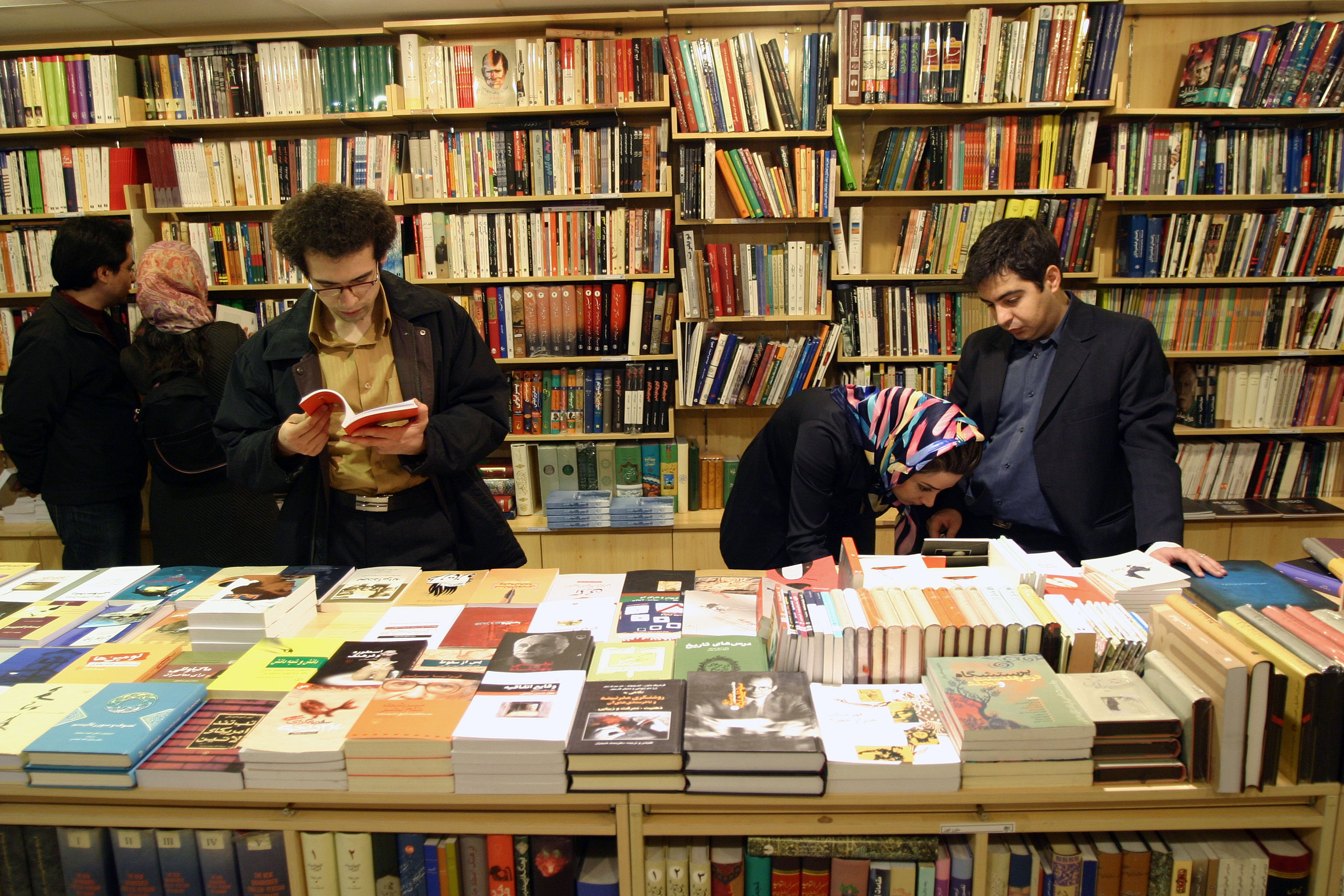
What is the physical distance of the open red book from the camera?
1.77 metres

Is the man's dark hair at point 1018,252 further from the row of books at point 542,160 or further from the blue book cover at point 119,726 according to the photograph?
the blue book cover at point 119,726

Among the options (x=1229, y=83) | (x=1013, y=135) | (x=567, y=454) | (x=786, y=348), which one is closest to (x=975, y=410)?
(x=786, y=348)

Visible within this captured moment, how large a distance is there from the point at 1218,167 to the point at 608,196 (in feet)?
8.73

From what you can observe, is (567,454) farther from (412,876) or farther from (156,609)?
(412,876)

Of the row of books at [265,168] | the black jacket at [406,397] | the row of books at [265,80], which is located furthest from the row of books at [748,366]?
the row of books at [265,80]

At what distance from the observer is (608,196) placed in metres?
3.59

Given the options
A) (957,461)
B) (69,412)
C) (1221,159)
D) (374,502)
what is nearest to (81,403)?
(69,412)

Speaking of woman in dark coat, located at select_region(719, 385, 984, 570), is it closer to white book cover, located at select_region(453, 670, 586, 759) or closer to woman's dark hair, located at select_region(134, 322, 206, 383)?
white book cover, located at select_region(453, 670, 586, 759)

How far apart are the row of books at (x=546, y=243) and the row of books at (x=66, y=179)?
1333 mm

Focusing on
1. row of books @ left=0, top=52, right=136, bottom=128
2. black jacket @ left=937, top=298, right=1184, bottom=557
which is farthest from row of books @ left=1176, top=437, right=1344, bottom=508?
row of books @ left=0, top=52, right=136, bottom=128

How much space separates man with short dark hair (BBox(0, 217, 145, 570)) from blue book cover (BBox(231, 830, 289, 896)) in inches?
85.6

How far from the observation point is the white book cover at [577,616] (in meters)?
1.71

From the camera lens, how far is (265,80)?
11.8 feet

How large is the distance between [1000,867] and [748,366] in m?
2.64
